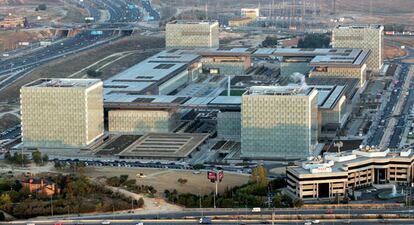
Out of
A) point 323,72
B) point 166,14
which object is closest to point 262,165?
point 323,72

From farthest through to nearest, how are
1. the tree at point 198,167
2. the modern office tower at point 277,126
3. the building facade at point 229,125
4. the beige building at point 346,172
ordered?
the building facade at point 229,125
the modern office tower at point 277,126
the tree at point 198,167
the beige building at point 346,172

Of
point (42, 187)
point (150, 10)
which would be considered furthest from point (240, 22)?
point (42, 187)

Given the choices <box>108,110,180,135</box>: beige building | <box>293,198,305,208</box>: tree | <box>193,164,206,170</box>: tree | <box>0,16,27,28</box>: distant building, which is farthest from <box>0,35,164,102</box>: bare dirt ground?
<box>293,198,305,208</box>: tree

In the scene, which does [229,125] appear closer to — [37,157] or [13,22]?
[37,157]

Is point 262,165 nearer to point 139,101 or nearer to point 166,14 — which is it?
point 139,101

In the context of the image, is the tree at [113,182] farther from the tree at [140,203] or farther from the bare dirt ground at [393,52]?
the bare dirt ground at [393,52]

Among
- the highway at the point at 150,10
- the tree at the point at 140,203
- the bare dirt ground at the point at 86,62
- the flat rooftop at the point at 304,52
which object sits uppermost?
the flat rooftop at the point at 304,52

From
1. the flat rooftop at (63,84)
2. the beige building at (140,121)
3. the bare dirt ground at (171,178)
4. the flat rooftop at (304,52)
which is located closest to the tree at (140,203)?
the bare dirt ground at (171,178)

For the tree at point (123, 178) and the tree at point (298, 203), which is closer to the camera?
the tree at point (298, 203)
